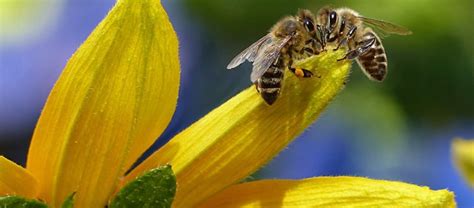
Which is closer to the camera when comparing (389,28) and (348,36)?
(348,36)

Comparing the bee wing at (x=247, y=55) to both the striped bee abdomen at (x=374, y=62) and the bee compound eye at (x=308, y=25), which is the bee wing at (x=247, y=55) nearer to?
the bee compound eye at (x=308, y=25)

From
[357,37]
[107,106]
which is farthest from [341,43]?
[107,106]

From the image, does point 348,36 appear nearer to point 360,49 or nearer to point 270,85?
point 360,49

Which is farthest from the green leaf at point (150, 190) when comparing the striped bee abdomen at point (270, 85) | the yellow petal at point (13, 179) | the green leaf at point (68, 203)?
the striped bee abdomen at point (270, 85)

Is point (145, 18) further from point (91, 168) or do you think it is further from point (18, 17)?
point (18, 17)

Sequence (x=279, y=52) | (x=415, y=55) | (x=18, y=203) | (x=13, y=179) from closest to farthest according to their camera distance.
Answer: (x=18, y=203) → (x=13, y=179) → (x=279, y=52) → (x=415, y=55)

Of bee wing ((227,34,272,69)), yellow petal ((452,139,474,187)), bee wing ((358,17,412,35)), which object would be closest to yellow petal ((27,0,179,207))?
bee wing ((227,34,272,69))

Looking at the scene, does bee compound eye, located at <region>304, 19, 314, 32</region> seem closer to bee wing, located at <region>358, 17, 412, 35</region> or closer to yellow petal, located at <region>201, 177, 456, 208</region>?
bee wing, located at <region>358, 17, 412, 35</region>
